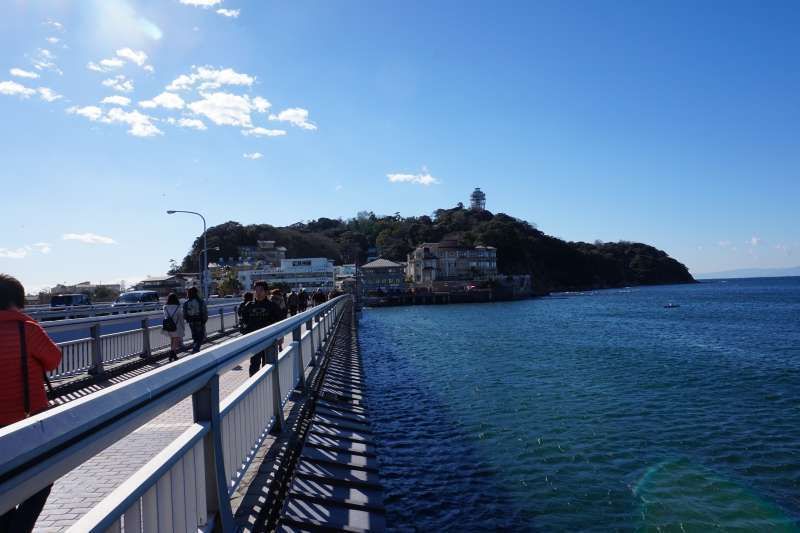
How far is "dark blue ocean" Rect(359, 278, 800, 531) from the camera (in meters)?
9.66

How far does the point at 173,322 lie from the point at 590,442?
10.4 m

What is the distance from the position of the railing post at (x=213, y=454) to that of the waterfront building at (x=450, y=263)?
138 m

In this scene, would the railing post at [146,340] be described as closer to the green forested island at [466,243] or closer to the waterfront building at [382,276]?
the waterfront building at [382,276]

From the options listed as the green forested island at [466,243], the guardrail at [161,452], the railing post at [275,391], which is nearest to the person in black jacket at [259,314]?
the railing post at [275,391]

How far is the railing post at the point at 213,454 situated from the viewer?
3.58 meters

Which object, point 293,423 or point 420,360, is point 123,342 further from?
point 420,360

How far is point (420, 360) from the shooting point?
3050cm

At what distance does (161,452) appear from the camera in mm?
2996

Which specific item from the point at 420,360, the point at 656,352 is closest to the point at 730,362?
the point at 656,352

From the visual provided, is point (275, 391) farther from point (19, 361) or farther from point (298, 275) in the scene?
point (298, 275)

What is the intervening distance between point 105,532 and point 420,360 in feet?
93.7

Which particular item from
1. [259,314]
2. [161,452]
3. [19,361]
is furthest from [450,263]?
[161,452]

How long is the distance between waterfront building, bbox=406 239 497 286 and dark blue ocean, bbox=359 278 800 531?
11479cm

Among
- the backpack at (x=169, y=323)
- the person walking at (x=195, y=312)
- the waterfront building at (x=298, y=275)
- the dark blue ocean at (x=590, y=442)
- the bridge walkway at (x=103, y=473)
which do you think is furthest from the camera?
the waterfront building at (x=298, y=275)
